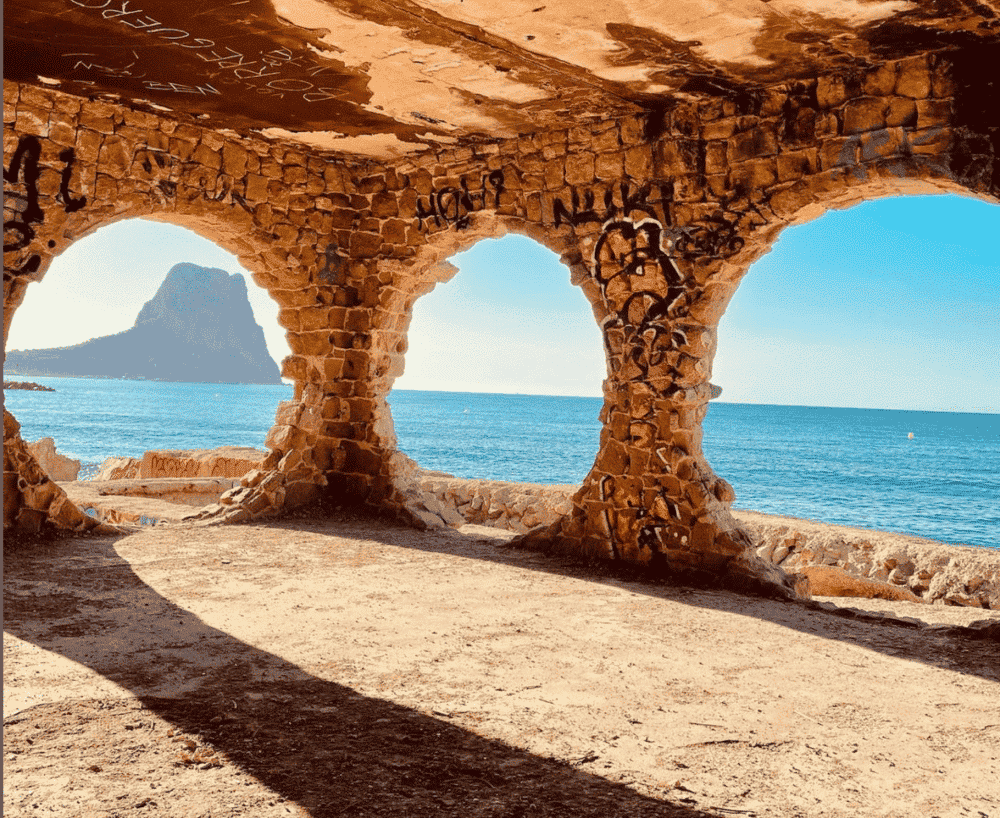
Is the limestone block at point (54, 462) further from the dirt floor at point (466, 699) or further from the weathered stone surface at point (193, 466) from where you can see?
the dirt floor at point (466, 699)

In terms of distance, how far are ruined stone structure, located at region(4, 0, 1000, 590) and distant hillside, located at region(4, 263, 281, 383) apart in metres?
130

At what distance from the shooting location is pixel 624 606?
16.0ft

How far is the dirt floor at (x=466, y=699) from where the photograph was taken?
257cm

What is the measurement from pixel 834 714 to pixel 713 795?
98 cm

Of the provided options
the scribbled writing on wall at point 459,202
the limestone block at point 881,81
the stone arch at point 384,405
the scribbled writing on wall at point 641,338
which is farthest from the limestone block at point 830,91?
the stone arch at point 384,405

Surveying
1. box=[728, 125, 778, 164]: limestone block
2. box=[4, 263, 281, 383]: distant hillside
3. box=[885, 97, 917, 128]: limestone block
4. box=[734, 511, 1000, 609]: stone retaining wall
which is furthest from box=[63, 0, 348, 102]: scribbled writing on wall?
box=[4, 263, 281, 383]: distant hillside

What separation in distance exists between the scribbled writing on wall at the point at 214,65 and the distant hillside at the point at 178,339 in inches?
5198

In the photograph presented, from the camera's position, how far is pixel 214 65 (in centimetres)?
506

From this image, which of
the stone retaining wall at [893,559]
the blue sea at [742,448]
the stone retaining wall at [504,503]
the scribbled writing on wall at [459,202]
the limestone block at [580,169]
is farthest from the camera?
the blue sea at [742,448]

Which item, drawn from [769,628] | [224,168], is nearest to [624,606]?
[769,628]

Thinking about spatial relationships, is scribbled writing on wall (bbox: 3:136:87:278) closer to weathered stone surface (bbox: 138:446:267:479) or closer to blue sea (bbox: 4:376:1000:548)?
weathered stone surface (bbox: 138:446:267:479)

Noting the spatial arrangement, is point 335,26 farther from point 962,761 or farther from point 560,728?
point 962,761

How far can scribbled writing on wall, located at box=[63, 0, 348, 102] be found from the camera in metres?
4.42

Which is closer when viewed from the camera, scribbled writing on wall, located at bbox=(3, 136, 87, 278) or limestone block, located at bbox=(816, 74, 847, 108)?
limestone block, located at bbox=(816, 74, 847, 108)
